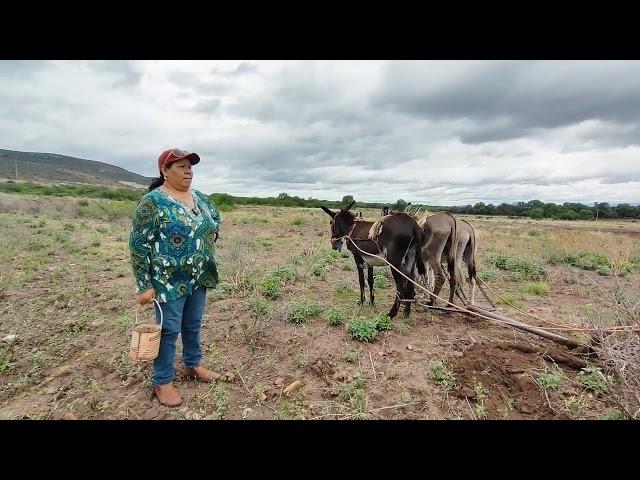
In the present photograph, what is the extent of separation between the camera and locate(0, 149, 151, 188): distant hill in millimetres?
88012

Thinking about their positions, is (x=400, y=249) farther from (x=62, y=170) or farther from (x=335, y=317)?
(x=62, y=170)

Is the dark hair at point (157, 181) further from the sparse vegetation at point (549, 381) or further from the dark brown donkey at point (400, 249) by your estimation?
the sparse vegetation at point (549, 381)

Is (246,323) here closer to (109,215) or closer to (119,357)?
(119,357)

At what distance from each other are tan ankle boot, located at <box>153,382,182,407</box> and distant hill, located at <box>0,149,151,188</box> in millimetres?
91397

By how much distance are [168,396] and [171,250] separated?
1459 mm

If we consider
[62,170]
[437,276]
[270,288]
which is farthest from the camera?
[62,170]

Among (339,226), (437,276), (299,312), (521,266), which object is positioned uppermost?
(339,226)

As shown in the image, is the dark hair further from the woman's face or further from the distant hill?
the distant hill

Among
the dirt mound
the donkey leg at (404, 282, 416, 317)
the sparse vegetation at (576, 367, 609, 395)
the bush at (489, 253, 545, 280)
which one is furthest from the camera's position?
the bush at (489, 253, 545, 280)

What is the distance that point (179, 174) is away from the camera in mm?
2965

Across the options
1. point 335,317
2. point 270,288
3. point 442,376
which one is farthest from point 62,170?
point 442,376

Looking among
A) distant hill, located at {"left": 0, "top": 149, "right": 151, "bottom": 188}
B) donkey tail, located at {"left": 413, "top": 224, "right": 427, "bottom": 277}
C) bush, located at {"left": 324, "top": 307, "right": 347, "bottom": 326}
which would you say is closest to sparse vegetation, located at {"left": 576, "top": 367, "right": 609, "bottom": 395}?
donkey tail, located at {"left": 413, "top": 224, "right": 427, "bottom": 277}

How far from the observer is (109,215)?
2214 centimetres
